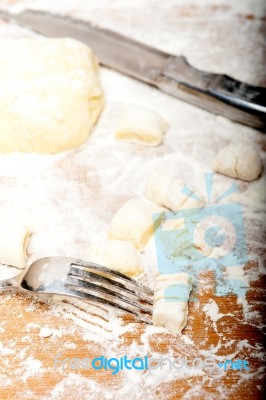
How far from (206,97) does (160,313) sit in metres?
1.00

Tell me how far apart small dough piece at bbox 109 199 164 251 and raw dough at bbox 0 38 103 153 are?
439mm

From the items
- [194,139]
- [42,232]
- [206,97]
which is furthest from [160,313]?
[206,97]

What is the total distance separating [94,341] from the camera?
1133 mm

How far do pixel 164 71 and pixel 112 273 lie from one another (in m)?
1.04

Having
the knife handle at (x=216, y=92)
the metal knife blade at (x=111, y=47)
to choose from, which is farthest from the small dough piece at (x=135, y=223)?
the metal knife blade at (x=111, y=47)

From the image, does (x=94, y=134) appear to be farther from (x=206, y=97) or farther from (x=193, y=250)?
(x=193, y=250)

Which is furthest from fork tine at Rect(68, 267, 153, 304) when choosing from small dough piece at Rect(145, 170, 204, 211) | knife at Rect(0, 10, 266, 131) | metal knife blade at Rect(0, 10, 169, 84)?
metal knife blade at Rect(0, 10, 169, 84)

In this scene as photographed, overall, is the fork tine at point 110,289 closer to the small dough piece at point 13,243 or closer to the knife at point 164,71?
the small dough piece at point 13,243

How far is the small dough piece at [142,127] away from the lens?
159 centimetres

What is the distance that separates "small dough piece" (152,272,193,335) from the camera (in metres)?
1.11

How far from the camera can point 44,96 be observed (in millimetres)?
1525

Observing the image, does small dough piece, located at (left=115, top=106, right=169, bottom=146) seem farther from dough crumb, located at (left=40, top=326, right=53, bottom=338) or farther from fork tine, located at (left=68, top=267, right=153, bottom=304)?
dough crumb, located at (left=40, top=326, right=53, bottom=338)

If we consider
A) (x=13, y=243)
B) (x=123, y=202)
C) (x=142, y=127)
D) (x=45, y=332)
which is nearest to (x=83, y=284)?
(x=45, y=332)

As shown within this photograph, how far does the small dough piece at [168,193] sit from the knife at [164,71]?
0.47 meters
